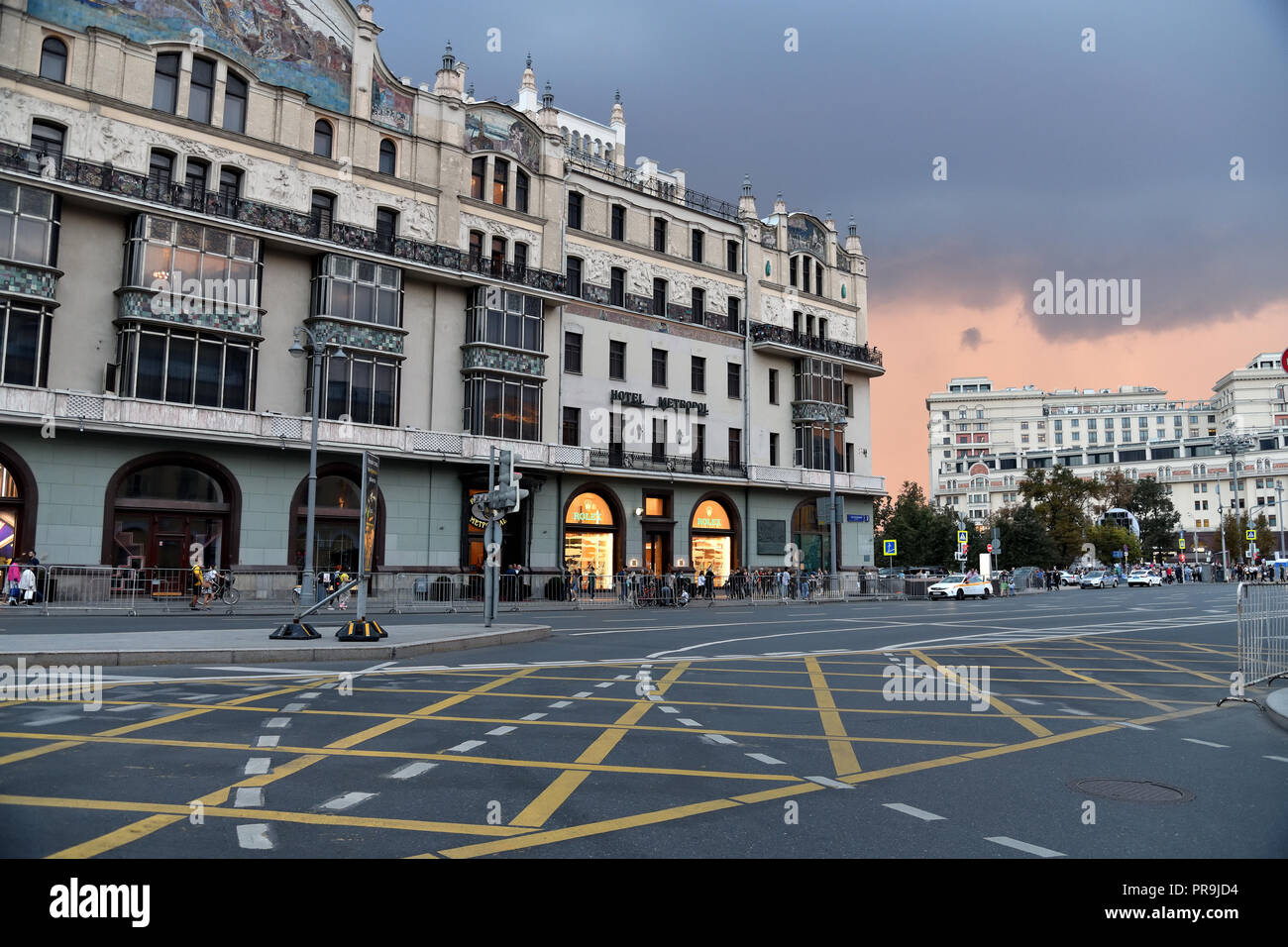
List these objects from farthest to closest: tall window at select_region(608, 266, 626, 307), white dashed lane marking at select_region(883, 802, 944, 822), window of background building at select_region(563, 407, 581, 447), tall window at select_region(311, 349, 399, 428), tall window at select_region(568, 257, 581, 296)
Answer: tall window at select_region(608, 266, 626, 307) → tall window at select_region(568, 257, 581, 296) → window of background building at select_region(563, 407, 581, 447) → tall window at select_region(311, 349, 399, 428) → white dashed lane marking at select_region(883, 802, 944, 822)

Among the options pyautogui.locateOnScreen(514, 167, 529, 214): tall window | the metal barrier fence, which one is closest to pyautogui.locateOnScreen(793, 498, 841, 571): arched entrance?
pyautogui.locateOnScreen(514, 167, 529, 214): tall window

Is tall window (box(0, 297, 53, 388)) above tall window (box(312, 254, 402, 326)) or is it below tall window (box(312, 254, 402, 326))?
below

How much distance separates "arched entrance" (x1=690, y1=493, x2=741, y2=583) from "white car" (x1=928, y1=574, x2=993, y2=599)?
1051 cm

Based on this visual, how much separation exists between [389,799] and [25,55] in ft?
114

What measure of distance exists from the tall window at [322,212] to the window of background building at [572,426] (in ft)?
44.7

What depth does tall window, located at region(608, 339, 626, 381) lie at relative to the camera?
46312 millimetres

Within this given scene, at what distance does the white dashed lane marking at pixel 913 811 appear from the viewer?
590 centimetres

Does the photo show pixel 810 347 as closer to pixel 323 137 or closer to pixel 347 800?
pixel 323 137

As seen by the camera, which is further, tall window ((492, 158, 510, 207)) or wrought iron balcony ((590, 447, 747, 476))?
wrought iron balcony ((590, 447, 747, 476))

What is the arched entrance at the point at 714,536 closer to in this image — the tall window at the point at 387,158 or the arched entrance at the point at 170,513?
the tall window at the point at 387,158

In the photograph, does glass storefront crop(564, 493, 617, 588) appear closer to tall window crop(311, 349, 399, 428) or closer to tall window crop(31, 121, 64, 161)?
tall window crop(311, 349, 399, 428)

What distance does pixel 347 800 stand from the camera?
6094 mm

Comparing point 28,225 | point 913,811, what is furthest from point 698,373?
point 913,811
